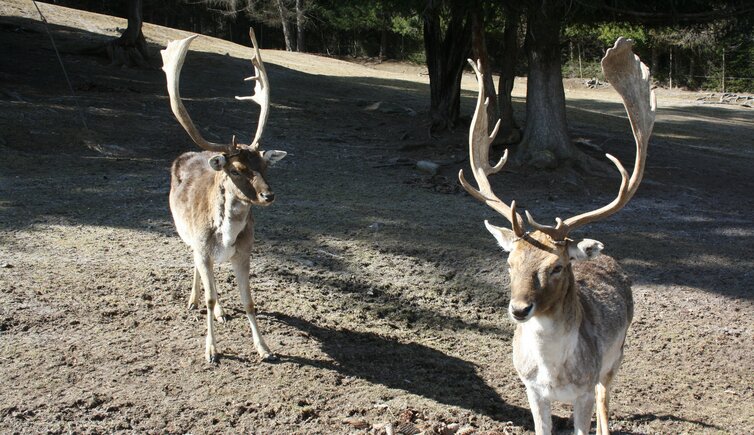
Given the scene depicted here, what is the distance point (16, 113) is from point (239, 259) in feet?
33.2

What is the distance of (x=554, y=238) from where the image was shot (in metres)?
4.47

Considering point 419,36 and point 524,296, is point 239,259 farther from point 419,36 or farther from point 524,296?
point 419,36

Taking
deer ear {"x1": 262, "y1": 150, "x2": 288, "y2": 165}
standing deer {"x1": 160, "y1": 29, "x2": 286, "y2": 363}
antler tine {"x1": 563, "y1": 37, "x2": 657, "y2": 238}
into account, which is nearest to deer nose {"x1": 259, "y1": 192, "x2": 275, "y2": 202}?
standing deer {"x1": 160, "y1": 29, "x2": 286, "y2": 363}

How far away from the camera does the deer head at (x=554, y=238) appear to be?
4.24m

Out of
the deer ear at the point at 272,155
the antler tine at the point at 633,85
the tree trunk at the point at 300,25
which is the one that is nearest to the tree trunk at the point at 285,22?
the tree trunk at the point at 300,25

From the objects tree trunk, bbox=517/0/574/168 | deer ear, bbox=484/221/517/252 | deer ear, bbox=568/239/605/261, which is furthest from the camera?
tree trunk, bbox=517/0/574/168

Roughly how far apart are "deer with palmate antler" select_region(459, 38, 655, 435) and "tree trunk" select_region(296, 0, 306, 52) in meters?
38.7

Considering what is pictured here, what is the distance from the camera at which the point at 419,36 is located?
4400 cm

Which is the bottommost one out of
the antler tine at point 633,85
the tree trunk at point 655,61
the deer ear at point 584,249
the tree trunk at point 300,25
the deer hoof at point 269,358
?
the deer hoof at point 269,358

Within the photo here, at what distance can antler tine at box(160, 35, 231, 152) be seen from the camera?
656 cm

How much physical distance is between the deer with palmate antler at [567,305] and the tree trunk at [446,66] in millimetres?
9635

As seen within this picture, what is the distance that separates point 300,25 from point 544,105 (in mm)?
32613

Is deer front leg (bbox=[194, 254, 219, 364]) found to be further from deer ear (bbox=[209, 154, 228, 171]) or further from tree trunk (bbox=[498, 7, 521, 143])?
tree trunk (bbox=[498, 7, 521, 143])

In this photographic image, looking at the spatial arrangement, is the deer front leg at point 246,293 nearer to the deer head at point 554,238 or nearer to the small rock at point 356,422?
the small rock at point 356,422
